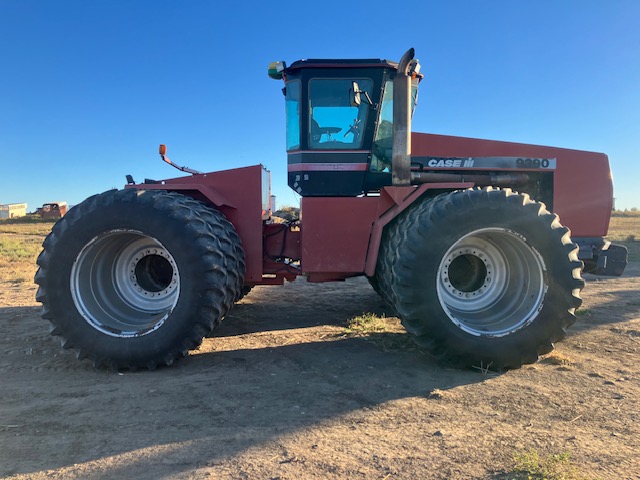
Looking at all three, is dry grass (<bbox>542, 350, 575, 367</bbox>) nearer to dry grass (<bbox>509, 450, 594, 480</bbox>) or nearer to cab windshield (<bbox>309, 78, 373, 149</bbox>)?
dry grass (<bbox>509, 450, 594, 480</bbox>)

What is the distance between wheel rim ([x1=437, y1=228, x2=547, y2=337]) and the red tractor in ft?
0.05

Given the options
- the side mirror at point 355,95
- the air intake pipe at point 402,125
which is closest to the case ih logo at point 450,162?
the air intake pipe at point 402,125

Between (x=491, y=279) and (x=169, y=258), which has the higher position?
(x=169, y=258)

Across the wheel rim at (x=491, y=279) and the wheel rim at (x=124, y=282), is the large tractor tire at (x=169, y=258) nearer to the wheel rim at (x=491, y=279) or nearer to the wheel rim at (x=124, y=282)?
the wheel rim at (x=124, y=282)

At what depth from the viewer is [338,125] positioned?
16.1 feet

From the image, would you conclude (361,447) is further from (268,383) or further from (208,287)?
(208,287)

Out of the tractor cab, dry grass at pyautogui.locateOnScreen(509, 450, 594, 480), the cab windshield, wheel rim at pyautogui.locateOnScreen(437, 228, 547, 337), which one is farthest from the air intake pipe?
dry grass at pyautogui.locateOnScreen(509, 450, 594, 480)

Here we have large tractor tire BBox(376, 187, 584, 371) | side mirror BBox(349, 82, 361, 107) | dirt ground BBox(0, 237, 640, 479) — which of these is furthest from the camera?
side mirror BBox(349, 82, 361, 107)

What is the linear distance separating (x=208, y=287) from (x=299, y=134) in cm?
211

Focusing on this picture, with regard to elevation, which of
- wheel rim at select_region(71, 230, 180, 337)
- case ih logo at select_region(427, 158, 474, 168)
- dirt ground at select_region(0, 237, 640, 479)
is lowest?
dirt ground at select_region(0, 237, 640, 479)

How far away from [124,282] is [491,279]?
4.16 meters

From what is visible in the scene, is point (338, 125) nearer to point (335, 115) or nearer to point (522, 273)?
point (335, 115)

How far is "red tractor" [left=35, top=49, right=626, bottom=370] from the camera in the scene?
3.96m

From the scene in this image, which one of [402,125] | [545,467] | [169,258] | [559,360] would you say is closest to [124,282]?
[169,258]
